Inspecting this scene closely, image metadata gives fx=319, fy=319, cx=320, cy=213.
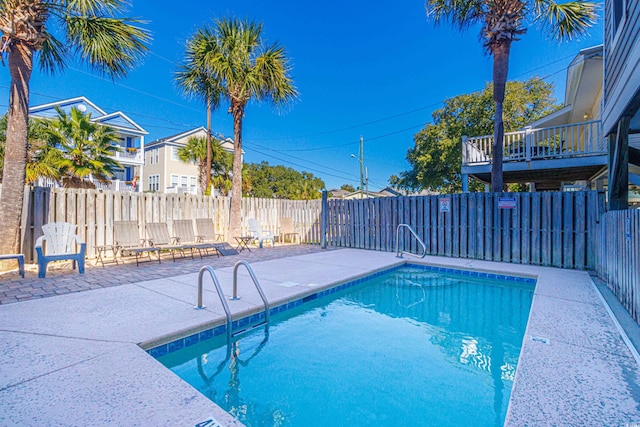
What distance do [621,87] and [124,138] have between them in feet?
91.6

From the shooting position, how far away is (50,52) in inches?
283

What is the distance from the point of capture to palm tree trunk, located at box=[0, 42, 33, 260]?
6.03 m

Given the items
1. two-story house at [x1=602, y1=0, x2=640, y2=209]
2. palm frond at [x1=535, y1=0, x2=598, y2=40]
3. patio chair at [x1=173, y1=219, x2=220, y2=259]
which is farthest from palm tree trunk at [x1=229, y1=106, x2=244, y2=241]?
two-story house at [x1=602, y1=0, x2=640, y2=209]

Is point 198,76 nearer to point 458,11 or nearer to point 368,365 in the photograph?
point 458,11

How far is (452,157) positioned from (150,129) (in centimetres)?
2254

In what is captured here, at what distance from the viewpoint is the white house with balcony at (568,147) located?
9.53 m

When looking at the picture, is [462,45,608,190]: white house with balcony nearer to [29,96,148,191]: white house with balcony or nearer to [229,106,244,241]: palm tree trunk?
[229,106,244,241]: palm tree trunk

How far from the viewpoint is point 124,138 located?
24.4 meters

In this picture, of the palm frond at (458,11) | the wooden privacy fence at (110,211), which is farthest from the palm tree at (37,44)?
the palm frond at (458,11)

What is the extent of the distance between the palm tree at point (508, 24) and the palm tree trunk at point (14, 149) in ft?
32.3

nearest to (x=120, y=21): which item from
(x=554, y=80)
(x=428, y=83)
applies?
(x=428, y=83)

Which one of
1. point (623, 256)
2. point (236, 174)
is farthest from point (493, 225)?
point (236, 174)

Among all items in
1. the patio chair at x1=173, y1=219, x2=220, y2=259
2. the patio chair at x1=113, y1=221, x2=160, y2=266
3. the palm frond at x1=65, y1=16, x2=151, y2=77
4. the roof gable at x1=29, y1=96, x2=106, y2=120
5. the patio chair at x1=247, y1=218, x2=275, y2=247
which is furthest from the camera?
the roof gable at x1=29, y1=96, x2=106, y2=120

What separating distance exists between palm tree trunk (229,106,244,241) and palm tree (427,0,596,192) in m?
6.95
